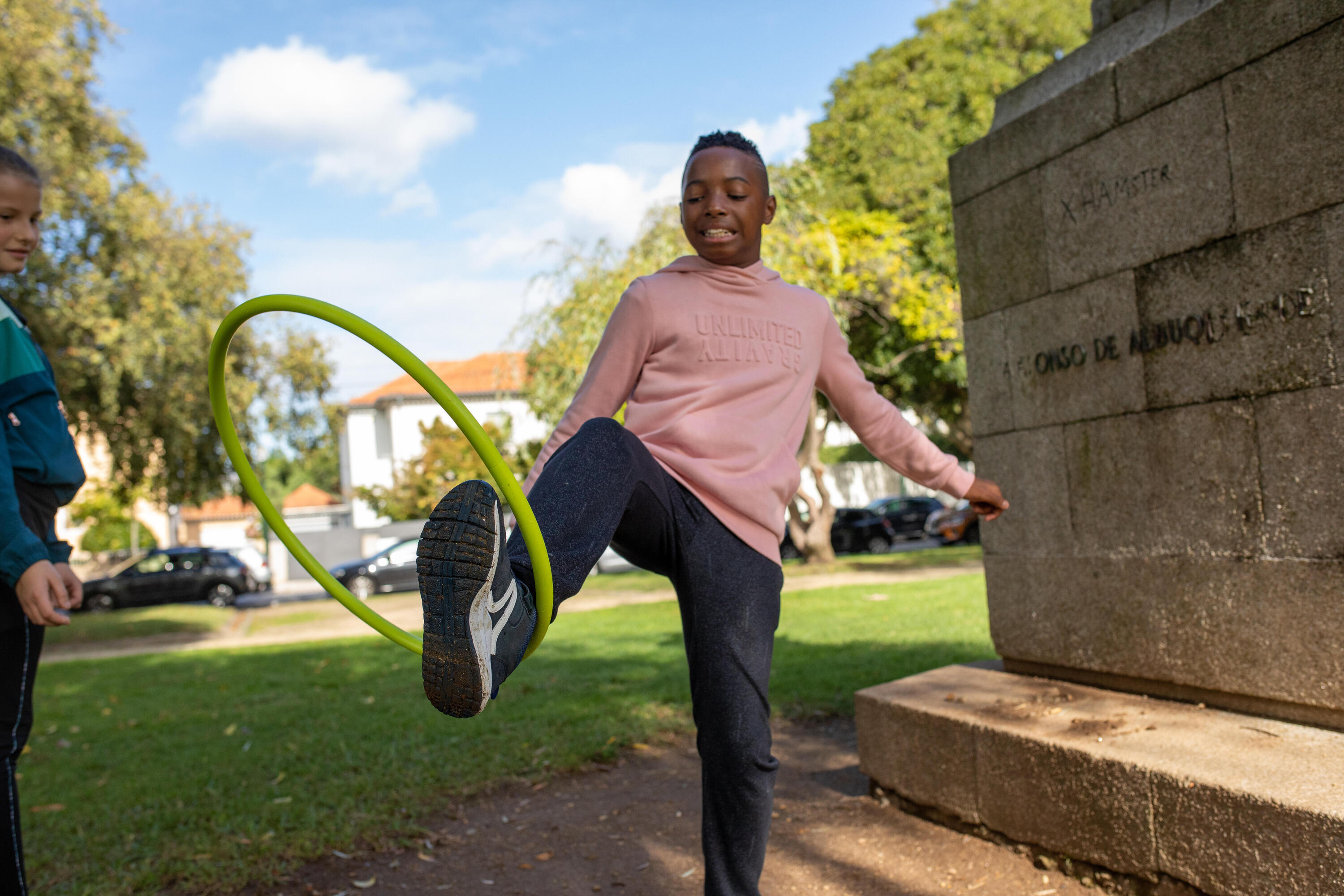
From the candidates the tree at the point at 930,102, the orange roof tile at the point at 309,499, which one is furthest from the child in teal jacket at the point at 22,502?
the orange roof tile at the point at 309,499

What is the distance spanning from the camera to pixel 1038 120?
4047mm

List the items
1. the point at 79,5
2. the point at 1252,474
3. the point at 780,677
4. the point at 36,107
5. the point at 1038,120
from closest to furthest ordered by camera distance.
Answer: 1. the point at 1252,474
2. the point at 1038,120
3. the point at 780,677
4. the point at 36,107
5. the point at 79,5

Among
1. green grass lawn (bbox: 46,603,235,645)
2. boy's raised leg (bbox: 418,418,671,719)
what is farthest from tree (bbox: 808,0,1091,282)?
boy's raised leg (bbox: 418,418,671,719)

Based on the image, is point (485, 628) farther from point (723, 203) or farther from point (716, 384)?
point (723, 203)

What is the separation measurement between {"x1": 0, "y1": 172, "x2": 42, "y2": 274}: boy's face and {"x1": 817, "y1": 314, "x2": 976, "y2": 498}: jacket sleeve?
7.30 feet

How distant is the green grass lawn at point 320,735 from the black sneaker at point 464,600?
8.06 feet

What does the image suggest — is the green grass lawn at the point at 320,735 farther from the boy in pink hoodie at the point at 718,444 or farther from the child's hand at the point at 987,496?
the child's hand at the point at 987,496

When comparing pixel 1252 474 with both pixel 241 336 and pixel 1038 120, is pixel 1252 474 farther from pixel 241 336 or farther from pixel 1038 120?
pixel 241 336

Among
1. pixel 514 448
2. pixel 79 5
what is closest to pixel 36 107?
pixel 79 5

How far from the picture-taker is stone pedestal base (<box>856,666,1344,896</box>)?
2.49m

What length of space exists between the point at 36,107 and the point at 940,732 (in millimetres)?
15991

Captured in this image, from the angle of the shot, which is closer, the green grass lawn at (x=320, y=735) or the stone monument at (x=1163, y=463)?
the stone monument at (x=1163, y=463)

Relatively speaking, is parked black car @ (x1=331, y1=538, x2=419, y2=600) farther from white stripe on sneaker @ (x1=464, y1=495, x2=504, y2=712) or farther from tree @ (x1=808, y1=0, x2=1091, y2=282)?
white stripe on sneaker @ (x1=464, y1=495, x2=504, y2=712)

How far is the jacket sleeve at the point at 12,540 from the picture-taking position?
2.40 m
